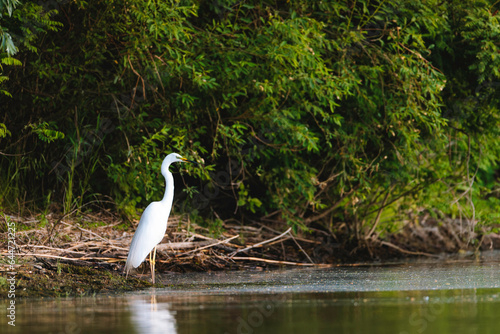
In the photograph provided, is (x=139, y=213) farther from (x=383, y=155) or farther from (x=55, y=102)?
(x=383, y=155)

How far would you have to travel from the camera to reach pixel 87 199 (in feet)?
33.0

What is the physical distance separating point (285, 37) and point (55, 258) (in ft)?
11.8

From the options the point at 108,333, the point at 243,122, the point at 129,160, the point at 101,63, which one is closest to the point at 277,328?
the point at 108,333

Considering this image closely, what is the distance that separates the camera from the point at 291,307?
5344 mm

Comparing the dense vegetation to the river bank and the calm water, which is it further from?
the calm water

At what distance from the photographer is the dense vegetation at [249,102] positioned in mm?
8867

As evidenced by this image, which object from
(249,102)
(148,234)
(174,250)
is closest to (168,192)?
(148,234)

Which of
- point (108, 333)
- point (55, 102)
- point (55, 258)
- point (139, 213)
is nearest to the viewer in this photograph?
point (108, 333)

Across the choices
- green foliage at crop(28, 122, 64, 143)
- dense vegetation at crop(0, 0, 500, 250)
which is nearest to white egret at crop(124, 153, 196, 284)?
dense vegetation at crop(0, 0, 500, 250)

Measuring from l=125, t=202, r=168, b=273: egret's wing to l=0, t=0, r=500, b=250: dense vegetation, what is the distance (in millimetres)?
1175

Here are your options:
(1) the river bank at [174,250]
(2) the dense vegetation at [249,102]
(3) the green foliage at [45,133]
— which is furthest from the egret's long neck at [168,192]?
(3) the green foliage at [45,133]

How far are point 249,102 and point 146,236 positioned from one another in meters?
2.56

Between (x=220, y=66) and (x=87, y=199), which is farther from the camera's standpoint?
(x=87, y=199)

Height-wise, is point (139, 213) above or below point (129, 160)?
below
